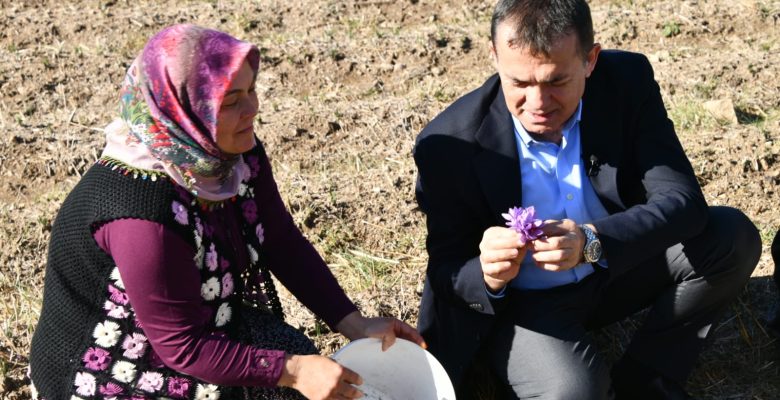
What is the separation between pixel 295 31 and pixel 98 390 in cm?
352

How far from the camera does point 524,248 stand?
247cm

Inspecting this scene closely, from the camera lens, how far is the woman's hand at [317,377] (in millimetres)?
2375

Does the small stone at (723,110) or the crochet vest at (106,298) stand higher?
the crochet vest at (106,298)

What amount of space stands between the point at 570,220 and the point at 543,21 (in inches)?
20.4

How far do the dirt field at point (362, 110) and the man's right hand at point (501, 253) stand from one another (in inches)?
35.5

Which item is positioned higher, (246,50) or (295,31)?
(246,50)

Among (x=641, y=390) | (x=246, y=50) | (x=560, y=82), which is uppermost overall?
(x=246, y=50)

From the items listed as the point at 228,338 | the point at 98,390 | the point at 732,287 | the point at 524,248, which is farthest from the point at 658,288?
the point at 98,390

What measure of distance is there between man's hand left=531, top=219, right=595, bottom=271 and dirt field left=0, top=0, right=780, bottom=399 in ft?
2.92

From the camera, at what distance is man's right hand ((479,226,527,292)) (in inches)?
96.3

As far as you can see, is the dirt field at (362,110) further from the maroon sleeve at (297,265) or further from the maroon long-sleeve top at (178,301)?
the maroon long-sleeve top at (178,301)

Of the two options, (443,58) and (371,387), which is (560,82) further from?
(443,58)

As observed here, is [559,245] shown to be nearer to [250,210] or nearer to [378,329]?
[378,329]

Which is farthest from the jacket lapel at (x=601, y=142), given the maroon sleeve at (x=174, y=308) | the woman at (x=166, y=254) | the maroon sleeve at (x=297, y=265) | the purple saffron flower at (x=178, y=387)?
the purple saffron flower at (x=178, y=387)
